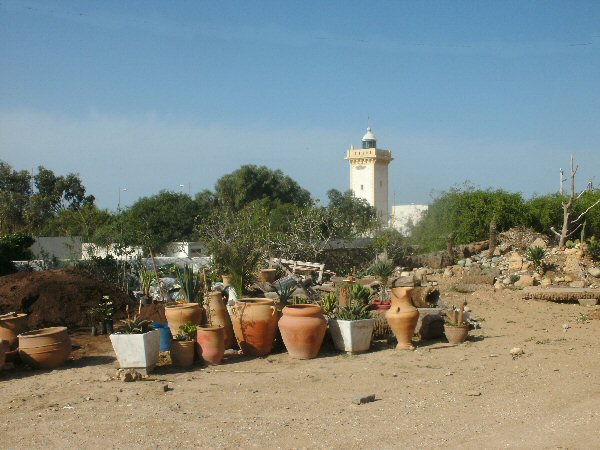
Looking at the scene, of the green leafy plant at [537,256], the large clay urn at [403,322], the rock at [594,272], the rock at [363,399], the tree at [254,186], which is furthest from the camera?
the tree at [254,186]

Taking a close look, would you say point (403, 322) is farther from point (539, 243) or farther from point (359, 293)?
point (539, 243)

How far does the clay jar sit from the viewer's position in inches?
328

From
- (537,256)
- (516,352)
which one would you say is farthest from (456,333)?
(537,256)

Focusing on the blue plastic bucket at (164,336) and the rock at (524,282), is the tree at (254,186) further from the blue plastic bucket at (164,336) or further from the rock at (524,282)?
→ the blue plastic bucket at (164,336)

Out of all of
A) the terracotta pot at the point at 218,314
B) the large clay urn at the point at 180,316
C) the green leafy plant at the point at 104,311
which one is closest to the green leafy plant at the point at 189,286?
the green leafy plant at the point at 104,311

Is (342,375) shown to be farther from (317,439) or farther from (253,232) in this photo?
(253,232)

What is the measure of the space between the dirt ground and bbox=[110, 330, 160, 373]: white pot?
0.68 feet

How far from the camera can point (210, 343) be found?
805cm

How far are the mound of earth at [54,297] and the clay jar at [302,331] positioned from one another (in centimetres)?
413

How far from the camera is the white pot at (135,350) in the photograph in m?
7.53

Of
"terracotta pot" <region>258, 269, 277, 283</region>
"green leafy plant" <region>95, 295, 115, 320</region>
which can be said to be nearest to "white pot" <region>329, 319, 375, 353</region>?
"green leafy plant" <region>95, 295, 115, 320</region>

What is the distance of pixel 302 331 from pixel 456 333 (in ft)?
7.88

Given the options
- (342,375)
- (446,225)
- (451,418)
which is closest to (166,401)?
(342,375)

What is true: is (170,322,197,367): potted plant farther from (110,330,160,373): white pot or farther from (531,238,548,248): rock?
(531,238,548,248): rock
